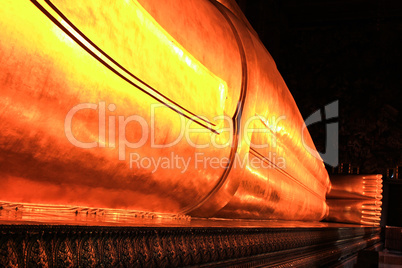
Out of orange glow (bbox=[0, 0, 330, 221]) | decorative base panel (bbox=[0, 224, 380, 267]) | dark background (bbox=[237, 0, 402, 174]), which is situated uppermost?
dark background (bbox=[237, 0, 402, 174])

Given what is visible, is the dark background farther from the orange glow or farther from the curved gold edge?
the curved gold edge

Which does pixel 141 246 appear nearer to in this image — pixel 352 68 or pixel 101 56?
pixel 101 56

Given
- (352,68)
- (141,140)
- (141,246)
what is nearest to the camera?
(141,246)

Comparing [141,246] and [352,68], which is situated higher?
[352,68]

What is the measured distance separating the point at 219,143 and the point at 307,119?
11.1 feet

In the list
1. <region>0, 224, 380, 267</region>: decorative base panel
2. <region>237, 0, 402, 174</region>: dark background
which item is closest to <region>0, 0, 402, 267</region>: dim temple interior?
<region>0, 224, 380, 267</region>: decorative base panel

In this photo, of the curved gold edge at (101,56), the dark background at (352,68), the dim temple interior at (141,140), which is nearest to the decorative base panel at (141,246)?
the dim temple interior at (141,140)

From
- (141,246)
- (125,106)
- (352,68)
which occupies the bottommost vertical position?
(141,246)

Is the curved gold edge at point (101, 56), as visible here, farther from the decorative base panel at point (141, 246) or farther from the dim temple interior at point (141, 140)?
the decorative base panel at point (141, 246)

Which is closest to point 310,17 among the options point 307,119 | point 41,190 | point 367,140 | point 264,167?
point 307,119

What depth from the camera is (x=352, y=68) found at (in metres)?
3.71

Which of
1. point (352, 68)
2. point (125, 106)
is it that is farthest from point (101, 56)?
point (352, 68)

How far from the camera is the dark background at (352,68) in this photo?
349 centimetres

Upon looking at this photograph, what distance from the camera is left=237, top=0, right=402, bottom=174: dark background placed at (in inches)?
137
